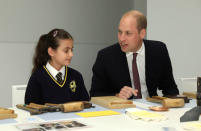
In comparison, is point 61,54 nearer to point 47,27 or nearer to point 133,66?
point 133,66

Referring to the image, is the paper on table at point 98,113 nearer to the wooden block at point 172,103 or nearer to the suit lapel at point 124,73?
the wooden block at point 172,103

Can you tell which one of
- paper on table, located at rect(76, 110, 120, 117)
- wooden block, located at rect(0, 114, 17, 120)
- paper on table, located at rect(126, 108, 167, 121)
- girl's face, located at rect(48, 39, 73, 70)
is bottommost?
paper on table, located at rect(76, 110, 120, 117)

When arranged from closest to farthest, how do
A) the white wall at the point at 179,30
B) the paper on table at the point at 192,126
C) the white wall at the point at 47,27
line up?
1. the paper on table at the point at 192,126
2. the white wall at the point at 47,27
3. the white wall at the point at 179,30

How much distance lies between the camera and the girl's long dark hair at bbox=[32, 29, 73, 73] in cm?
262

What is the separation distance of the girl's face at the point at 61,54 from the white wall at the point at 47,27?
1648 mm

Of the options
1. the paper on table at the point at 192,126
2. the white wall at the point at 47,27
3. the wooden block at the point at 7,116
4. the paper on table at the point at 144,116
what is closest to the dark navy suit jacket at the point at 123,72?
the paper on table at the point at 144,116

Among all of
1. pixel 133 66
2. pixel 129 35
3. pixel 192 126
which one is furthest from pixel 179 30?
pixel 192 126

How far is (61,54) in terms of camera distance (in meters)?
2.57

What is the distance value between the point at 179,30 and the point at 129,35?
68.8 inches

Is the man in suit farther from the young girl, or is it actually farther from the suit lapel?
the young girl

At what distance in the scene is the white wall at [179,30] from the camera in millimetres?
4219

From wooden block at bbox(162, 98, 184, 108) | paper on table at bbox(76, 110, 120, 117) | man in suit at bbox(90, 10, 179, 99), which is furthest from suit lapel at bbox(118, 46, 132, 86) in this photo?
paper on table at bbox(76, 110, 120, 117)

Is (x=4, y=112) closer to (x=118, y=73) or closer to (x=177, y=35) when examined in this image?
(x=118, y=73)

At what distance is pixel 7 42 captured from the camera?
4.09 m
